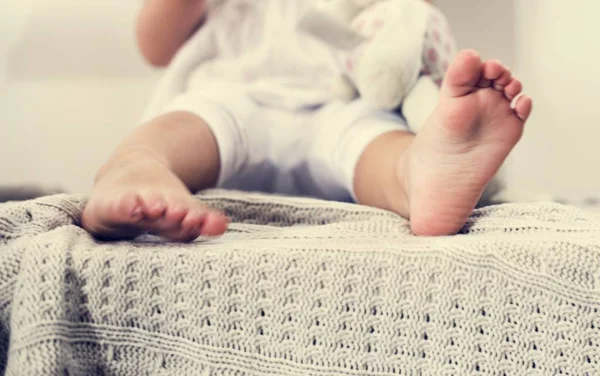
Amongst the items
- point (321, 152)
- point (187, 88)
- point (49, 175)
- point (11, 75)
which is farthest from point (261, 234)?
point (11, 75)

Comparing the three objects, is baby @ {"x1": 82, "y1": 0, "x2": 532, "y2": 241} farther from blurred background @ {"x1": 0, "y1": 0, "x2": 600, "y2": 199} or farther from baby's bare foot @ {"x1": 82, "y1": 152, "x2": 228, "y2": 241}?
blurred background @ {"x1": 0, "y1": 0, "x2": 600, "y2": 199}

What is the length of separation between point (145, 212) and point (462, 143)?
10.1 inches

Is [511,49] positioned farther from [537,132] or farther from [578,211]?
[578,211]

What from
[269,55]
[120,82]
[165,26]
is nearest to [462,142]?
[269,55]

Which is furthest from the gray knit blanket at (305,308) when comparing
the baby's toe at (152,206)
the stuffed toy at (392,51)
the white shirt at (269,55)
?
the white shirt at (269,55)

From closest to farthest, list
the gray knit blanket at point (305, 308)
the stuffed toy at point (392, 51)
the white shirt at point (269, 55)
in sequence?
the gray knit blanket at point (305, 308) < the stuffed toy at point (392, 51) < the white shirt at point (269, 55)

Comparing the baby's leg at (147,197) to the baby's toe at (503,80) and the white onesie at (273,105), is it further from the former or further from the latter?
the baby's toe at (503,80)

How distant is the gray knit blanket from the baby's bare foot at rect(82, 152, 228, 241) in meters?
0.03

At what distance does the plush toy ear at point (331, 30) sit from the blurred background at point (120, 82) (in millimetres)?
335

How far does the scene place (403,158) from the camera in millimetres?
535

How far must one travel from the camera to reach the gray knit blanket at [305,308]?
0.35 metres

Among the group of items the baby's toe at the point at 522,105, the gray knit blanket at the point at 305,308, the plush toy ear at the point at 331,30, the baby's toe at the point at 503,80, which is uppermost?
the plush toy ear at the point at 331,30

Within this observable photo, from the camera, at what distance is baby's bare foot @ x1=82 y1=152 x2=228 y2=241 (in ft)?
1.37

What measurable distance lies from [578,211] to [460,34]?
599 mm
